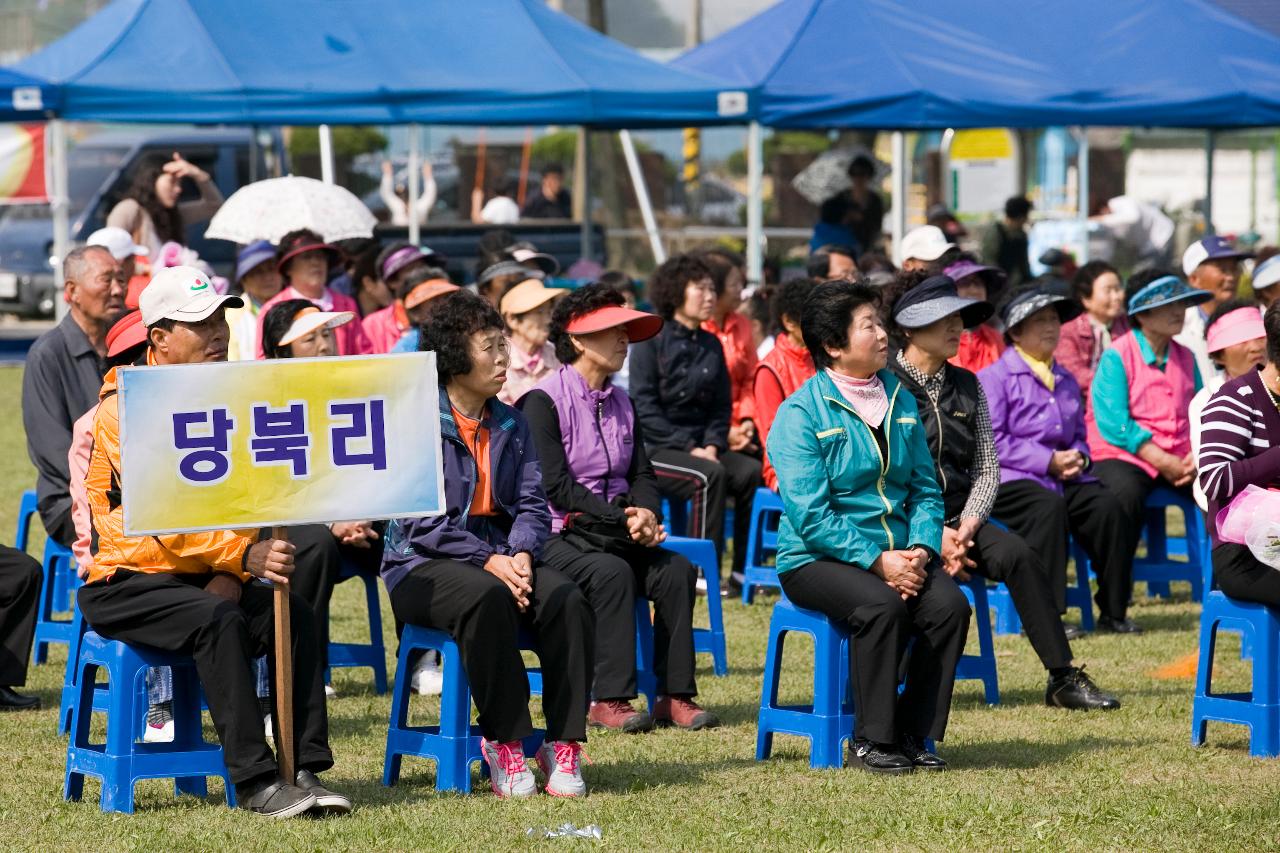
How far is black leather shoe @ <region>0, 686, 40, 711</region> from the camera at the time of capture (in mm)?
7156

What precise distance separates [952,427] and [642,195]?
1476cm

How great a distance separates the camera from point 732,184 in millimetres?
21875

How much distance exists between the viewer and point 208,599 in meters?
5.41

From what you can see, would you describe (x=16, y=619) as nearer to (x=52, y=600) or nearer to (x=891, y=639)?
(x=52, y=600)

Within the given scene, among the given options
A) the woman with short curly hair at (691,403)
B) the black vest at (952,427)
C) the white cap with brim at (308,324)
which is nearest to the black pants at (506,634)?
the white cap with brim at (308,324)

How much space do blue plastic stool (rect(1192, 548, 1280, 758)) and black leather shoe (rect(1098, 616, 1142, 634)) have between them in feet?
7.48

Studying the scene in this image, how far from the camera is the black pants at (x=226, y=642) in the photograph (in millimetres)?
5348

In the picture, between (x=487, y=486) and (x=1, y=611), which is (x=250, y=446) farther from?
(x=1, y=611)

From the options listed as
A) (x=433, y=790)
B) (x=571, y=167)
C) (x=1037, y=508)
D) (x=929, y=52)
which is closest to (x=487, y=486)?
(x=433, y=790)

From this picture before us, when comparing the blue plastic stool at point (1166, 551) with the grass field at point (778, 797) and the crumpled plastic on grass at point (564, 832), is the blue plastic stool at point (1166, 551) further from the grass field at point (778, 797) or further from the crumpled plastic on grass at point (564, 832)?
the crumpled plastic on grass at point (564, 832)

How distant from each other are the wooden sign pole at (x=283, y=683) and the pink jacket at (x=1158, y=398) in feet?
16.7

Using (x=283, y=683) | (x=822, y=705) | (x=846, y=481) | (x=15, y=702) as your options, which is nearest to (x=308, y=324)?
(x=15, y=702)

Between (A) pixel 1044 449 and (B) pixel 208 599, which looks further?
(A) pixel 1044 449

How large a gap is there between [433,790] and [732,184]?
16583 millimetres
